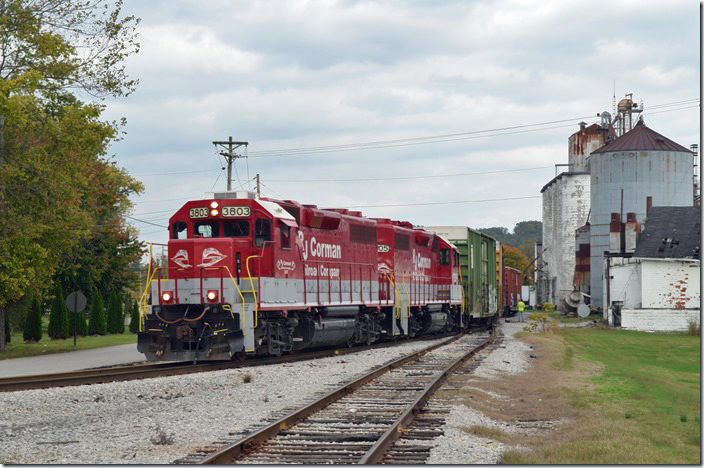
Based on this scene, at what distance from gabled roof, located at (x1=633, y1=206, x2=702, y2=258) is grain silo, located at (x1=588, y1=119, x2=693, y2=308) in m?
8.38

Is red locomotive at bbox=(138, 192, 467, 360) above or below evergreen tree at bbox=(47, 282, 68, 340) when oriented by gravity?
above

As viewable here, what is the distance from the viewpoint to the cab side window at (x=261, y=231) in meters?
22.5

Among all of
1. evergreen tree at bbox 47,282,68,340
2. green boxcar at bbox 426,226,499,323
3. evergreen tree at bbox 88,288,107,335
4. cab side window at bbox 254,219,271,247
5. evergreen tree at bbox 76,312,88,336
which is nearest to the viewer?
cab side window at bbox 254,219,271,247

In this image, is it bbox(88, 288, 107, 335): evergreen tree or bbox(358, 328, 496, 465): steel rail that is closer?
bbox(358, 328, 496, 465): steel rail

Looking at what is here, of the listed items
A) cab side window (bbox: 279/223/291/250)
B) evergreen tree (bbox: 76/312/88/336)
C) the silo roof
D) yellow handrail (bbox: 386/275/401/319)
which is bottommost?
evergreen tree (bbox: 76/312/88/336)

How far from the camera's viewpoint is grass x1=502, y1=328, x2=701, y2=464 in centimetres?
1023

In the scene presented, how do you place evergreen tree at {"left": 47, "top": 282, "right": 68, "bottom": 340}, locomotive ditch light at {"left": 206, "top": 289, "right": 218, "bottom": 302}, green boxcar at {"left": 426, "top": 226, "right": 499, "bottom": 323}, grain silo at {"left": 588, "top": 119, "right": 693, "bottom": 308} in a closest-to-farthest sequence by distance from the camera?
locomotive ditch light at {"left": 206, "top": 289, "right": 218, "bottom": 302}
green boxcar at {"left": 426, "top": 226, "right": 499, "bottom": 323}
evergreen tree at {"left": 47, "top": 282, "right": 68, "bottom": 340}
grain silo at {"left": 588, "top": 119, "right": 693, "bottom": 308}

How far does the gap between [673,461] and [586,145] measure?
291 feet

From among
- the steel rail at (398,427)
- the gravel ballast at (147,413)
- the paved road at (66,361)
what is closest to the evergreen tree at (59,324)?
the paved road at (66,361)

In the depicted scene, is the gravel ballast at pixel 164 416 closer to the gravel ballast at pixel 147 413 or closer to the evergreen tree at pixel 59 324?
the gravel ballast at pixel 147 413

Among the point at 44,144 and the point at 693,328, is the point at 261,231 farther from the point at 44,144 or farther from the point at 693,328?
the point at 693,328

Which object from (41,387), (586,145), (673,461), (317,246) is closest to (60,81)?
(317,246)

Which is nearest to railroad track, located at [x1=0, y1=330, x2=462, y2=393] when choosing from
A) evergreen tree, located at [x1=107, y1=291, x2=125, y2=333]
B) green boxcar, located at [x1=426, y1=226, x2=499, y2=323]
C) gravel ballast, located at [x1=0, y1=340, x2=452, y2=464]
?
gravel ballast, located at [x1=0, y1=340, x2=452, y2=464]

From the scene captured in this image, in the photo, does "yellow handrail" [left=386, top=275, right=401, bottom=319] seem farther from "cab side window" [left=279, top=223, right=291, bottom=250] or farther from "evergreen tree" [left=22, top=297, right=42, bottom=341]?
"evergreen tree" [left=22, top=297, right=42, bottom=341]
